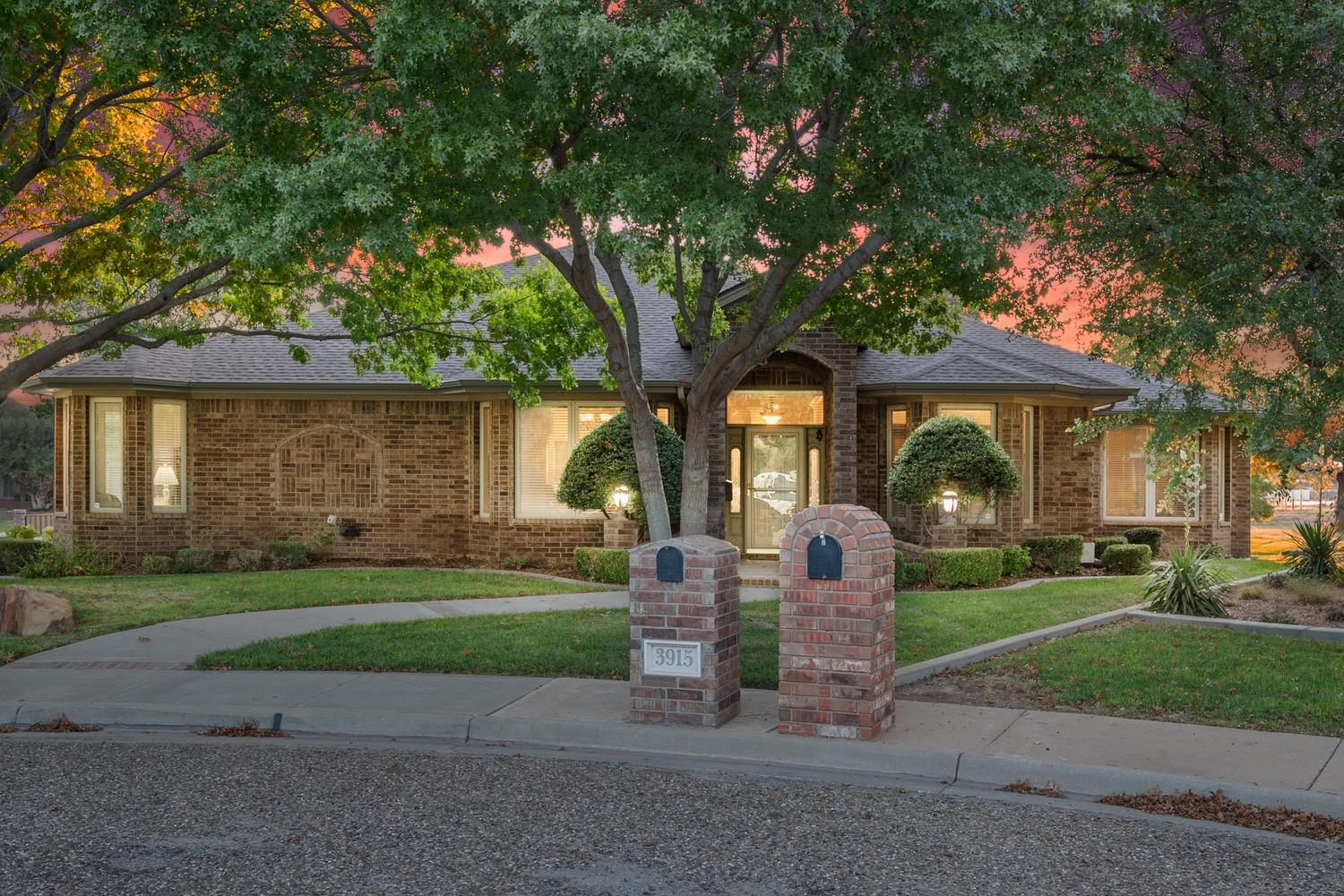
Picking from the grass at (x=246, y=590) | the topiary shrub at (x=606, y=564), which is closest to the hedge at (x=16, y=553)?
the grass at (x=246, y=590)

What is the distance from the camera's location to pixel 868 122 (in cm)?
925

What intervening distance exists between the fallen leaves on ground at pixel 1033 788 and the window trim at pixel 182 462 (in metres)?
16.4

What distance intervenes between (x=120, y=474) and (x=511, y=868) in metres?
16.3

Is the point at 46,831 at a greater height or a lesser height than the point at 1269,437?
lesser

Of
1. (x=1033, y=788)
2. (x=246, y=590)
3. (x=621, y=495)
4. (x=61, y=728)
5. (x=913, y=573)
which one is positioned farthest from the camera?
(x=621, y=495)

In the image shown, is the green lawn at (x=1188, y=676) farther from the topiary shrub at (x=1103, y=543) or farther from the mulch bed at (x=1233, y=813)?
the topiary shrub at (x=1103, y=543)

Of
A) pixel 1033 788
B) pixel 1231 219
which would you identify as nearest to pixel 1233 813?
pixel 1033 788

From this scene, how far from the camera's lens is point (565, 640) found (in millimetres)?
11094

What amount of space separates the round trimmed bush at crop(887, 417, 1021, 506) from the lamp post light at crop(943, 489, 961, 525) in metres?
0.11

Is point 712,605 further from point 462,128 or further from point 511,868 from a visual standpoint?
point 462,128

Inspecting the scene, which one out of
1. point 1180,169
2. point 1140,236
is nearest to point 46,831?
point 1140,236

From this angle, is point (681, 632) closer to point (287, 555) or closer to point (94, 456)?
point (287, 555)

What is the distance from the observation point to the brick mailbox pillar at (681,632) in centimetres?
764

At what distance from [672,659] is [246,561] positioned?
13.0 m
